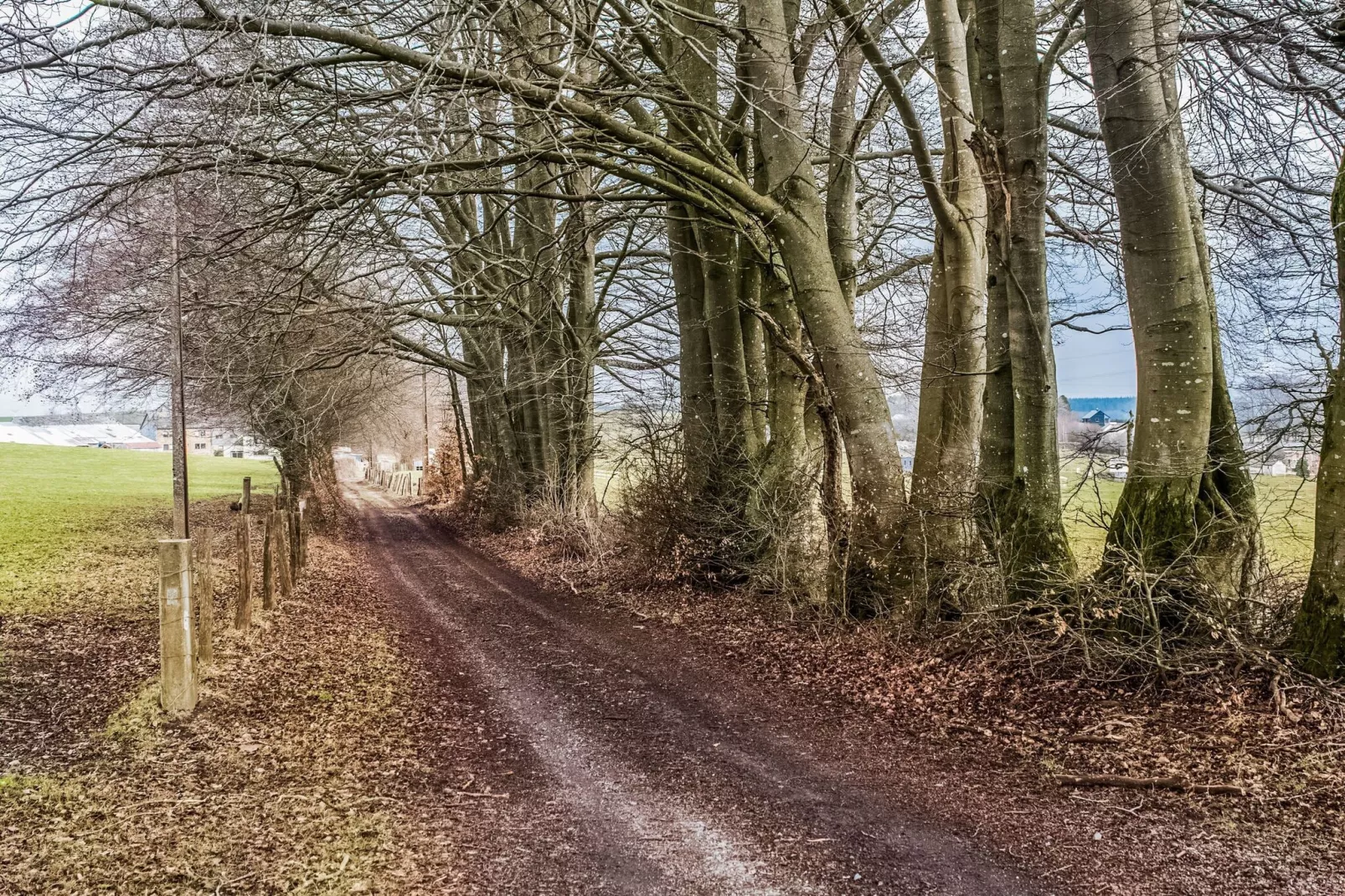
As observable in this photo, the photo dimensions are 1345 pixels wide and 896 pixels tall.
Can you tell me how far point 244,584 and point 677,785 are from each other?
5.73 meters

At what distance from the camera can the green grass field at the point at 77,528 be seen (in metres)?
10.9

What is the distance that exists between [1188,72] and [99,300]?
51.9 feet

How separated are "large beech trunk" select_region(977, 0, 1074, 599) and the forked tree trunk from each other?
70.9 inches

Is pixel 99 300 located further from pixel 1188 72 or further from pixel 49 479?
pixel 49 479

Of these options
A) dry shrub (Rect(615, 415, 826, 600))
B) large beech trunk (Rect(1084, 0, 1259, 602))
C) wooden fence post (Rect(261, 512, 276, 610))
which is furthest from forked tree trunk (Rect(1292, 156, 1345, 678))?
wooden fence post (Rect(261, 512, 276, 610))

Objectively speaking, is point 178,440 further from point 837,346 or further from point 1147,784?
point 1147,784

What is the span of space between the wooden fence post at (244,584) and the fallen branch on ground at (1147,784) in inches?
293

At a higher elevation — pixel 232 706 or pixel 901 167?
pixel 901 167

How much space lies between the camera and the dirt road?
367cm

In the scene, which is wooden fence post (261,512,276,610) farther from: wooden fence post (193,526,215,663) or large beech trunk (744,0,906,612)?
large beech trunk (744,0,906,612)

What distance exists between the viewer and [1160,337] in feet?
19.7

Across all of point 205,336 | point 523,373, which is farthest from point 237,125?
point 523,373

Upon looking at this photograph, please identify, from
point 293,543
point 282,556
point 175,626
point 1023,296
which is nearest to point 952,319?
point 1023,296

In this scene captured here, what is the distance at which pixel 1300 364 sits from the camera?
5488 millimetres
